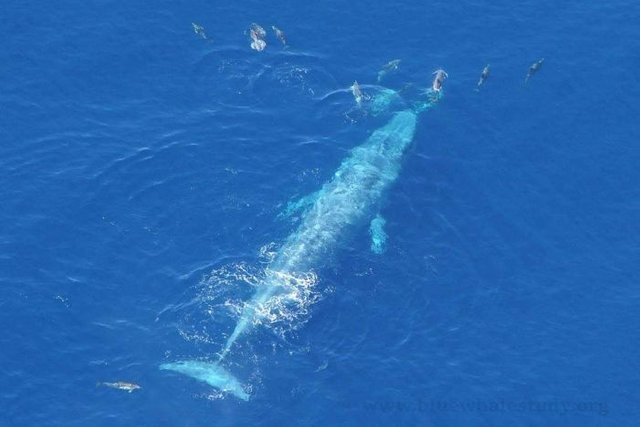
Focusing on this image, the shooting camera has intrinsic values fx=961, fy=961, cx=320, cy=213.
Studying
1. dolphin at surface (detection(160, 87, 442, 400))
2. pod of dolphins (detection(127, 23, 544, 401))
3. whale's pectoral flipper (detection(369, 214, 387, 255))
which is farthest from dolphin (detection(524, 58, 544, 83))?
whale's pectoral flipper (detection(369, 214, 387, 255))

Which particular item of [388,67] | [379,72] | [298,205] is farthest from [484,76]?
[298,205]

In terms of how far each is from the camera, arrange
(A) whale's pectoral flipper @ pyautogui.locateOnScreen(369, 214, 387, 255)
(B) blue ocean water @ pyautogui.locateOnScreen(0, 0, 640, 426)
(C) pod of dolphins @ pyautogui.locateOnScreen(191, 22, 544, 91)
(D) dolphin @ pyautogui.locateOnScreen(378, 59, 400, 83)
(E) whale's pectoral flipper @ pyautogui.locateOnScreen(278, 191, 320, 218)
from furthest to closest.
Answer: (D) dolphin @ pyautogui.locateOnScreen(378, 59, 400, 83) → (C) pod of dolphins @ pyautogui.locateOnScreen(191, 22, 544, 91) → (E) whale's pectoral flipper @ pyautogui.locateOnScreen(278, 191, 320, 218) → (A) whale's pectoral flipper @ pyautogui.locateOnScreen(369, 214, 387, 255) → (B) blue ocean water @ pyautogui.locateOnScreen(0, 0, 640, 426)

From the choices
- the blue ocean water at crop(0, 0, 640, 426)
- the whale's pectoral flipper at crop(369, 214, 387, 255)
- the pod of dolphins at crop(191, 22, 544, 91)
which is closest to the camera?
the blue ocean water at crop(0, 0, 640, 426)

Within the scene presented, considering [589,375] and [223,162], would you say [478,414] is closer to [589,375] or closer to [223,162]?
[589,375]

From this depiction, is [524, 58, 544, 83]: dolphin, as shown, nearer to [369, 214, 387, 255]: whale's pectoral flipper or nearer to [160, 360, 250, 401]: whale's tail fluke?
[369, 214, 387, 255]: whale's pectoral flipper

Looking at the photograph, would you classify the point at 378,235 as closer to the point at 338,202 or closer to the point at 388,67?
the point at 338,202

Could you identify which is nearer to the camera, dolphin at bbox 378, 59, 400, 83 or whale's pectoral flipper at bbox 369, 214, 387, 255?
whale's pectoral flipper at bbox 369, 214, 387, 255
